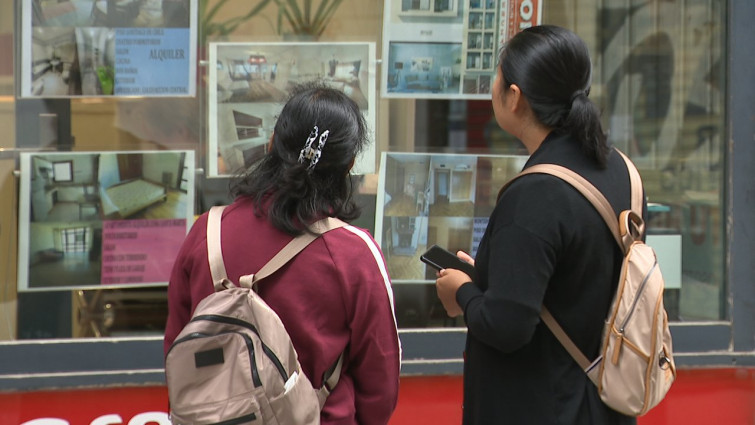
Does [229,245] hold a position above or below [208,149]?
below

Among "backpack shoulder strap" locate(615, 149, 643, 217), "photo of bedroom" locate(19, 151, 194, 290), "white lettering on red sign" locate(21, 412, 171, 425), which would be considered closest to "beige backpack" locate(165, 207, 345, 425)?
"backpack shoulder strap" locate(615, 149, 643, 217)

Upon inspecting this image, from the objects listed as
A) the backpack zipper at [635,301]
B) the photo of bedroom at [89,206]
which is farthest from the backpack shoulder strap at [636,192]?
the photo of bedroom at [89,206]

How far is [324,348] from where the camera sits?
196 centimetres

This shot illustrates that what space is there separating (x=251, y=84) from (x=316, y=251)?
159 centimetres

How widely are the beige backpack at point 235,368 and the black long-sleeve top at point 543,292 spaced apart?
0.45 metres

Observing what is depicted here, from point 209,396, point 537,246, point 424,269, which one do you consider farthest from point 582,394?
point 424,269

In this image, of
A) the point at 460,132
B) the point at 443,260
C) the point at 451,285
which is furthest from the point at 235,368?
the point at 460,132

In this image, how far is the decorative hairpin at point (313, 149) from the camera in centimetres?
193

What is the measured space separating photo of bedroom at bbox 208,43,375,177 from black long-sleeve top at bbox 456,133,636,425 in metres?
1.49

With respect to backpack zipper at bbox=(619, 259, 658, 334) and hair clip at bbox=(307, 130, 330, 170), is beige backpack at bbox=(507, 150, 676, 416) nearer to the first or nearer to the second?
backpack zipper at bbox=(619, 259, 658, 334)

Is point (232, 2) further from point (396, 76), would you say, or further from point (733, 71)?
point (733, 71)

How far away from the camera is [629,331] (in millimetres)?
1992

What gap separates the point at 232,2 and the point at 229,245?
1.67 m

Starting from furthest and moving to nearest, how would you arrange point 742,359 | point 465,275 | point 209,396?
point 742,359, point 465,275, point 209,396
